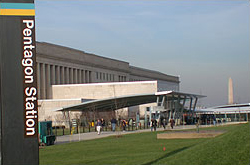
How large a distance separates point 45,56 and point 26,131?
82.7 meters

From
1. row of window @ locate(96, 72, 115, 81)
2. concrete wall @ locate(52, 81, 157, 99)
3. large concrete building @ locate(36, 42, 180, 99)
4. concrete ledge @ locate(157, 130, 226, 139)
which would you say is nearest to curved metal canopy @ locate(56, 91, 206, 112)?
concrete wall @ locate(52, 81, 157, 99)

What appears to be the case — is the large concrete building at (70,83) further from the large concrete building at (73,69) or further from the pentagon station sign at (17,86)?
the pentagon station sign at (17,86)

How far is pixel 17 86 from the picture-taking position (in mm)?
10711

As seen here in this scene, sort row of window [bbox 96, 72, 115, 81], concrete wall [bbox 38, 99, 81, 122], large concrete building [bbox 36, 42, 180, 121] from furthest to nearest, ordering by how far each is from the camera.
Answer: row of window [bbox 96, 72, 115, 81]
large concrete building [bbox 36, 42, 180, 121]
concrete wall [bbox 38, 99, 81, 122]

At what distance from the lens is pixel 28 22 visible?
1082 centimetres

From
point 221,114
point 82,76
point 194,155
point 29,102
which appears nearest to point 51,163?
point 194,155

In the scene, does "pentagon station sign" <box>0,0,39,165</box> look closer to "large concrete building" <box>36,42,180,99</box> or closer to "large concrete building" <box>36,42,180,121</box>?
"large concrete building" <box>36,42,180,121</box>

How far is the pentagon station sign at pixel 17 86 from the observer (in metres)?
10.6

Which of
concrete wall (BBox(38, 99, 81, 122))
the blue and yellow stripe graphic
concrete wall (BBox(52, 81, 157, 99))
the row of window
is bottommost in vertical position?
concrete wall (BBox(38, 99, 81, 122))

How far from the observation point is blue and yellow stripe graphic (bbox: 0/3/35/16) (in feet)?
35.2

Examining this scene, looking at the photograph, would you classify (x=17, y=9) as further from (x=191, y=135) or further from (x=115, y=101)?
(x=115, y=101)

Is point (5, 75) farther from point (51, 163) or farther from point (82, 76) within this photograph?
point (82, 76)

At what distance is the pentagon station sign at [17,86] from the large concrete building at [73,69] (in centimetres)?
7968

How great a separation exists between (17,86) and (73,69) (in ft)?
307
